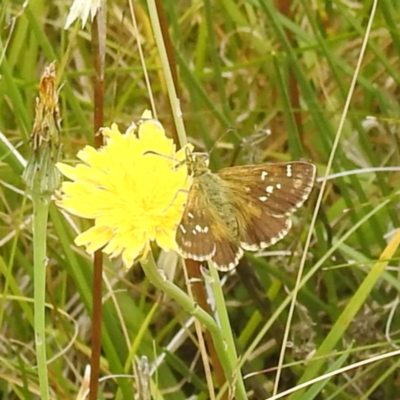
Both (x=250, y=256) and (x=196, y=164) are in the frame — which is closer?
(x=196, y=164)

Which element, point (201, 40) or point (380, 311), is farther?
point (201, 40)

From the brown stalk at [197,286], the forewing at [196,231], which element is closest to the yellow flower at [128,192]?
the forewing at [196,231]

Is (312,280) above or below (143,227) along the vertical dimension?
below

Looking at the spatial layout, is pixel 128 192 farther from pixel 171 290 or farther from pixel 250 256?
pixel 250 256

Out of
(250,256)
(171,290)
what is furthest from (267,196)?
(250,256)

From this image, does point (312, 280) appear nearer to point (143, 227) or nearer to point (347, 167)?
point (347, 167)

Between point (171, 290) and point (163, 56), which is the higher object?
point (163, 56)

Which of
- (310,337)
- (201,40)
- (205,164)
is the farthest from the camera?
(201,40)

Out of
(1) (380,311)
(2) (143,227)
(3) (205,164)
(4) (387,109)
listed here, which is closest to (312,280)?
(1) (380,311)
